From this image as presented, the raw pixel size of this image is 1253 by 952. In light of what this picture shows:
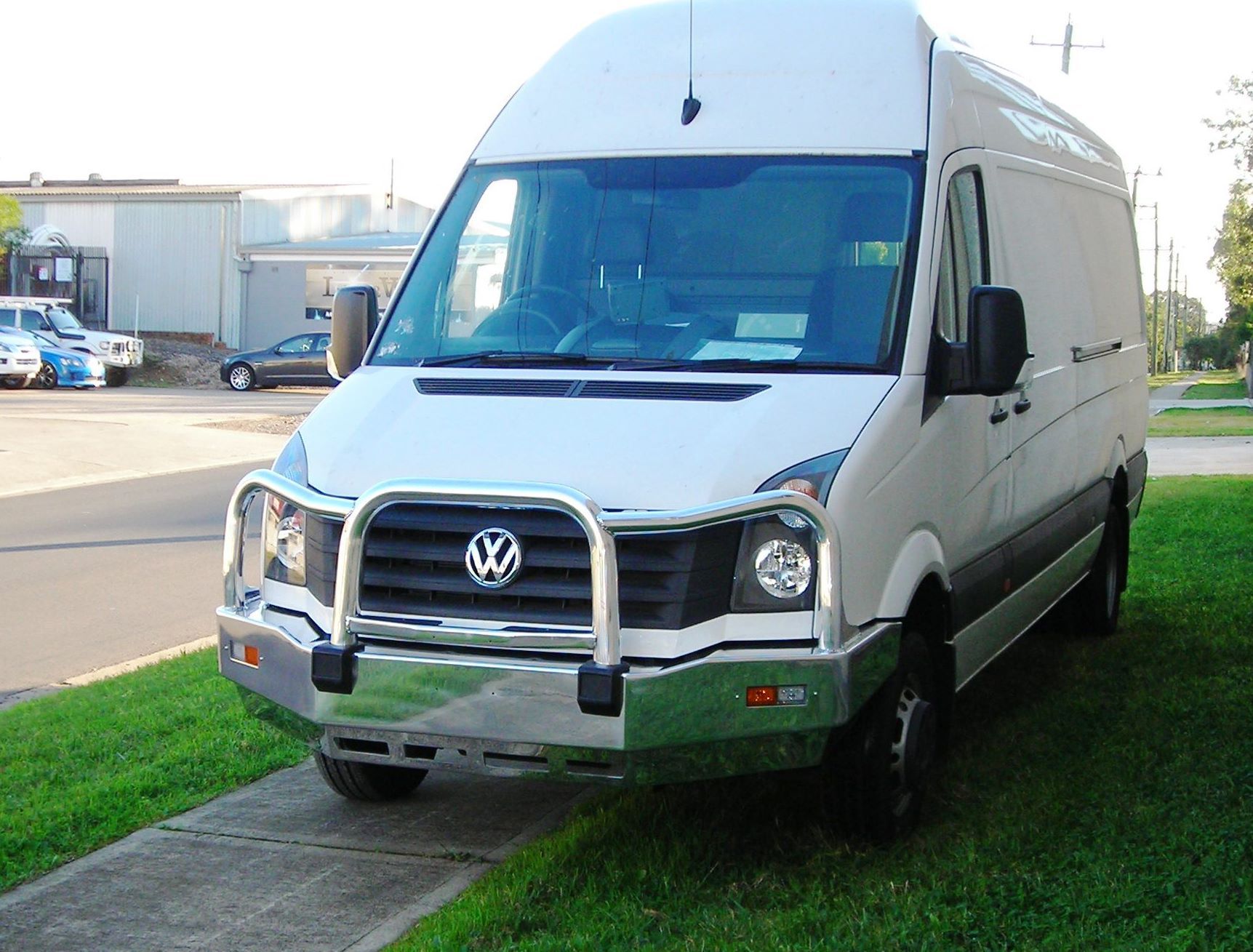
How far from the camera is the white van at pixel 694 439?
454 centimetres

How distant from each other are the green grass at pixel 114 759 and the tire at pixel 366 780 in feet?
1.78

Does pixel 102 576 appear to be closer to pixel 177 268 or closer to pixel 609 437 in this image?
pixel 609 437

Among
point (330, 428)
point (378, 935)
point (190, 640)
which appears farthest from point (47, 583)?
point (378, 935)

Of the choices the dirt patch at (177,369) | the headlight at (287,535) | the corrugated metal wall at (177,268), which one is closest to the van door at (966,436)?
the headlight at (287,535)

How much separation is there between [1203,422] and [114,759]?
2893cm

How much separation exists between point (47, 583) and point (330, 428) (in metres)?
6.90

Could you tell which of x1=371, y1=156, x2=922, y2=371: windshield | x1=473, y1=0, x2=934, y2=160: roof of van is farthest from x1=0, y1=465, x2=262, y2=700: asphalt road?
x1=473, y1=0, x2=934, y2=160: roof of van

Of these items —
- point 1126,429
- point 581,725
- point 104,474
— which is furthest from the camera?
point 104,474

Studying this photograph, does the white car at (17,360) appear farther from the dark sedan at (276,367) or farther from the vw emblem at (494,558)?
the vw emblem at (494,558)

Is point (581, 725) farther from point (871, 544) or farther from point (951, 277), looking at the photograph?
point (951, 277)

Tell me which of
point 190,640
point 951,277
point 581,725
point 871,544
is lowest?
point 190,640

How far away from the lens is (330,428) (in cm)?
525

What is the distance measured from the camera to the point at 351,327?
621cm

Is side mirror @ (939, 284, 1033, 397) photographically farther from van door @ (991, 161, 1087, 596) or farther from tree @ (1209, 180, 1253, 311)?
tree @ (1209, 180, 1253, 311)
